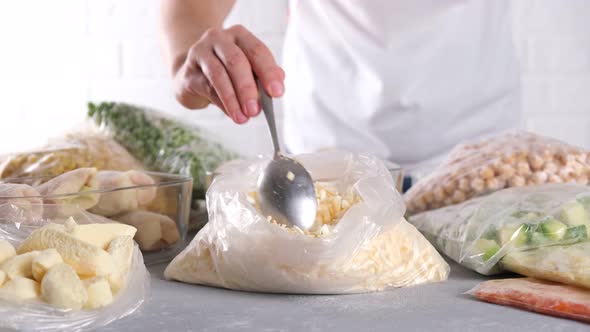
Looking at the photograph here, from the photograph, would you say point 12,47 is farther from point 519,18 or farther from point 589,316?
point 589,316

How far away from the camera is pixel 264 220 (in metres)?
0.75

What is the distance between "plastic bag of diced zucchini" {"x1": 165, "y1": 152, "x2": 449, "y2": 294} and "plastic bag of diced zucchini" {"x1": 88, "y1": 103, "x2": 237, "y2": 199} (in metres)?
0.36

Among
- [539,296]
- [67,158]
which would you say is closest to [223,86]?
[67,158]

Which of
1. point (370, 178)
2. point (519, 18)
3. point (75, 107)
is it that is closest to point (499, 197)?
point (370, 178)

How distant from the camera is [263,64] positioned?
977mm

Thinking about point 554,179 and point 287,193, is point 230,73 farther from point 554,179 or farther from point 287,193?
point 554,179

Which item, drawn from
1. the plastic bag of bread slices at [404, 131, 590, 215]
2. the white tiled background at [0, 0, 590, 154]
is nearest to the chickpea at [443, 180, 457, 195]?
the plastic bag of bread slices at [404, 131, 590, 215]

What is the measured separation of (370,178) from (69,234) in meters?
0.33

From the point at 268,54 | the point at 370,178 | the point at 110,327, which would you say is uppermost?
the point at 268,54

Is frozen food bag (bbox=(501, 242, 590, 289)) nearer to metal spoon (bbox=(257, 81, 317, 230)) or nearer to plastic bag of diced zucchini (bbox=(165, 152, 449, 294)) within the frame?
plastic bag of diced zucchini (bbox=(165, 152, 449, 294))

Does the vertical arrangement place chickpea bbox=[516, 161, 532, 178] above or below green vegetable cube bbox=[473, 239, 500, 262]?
above

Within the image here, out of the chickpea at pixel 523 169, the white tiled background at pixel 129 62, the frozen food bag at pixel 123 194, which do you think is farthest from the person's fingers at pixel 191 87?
the white tiled background at pixel 129 62

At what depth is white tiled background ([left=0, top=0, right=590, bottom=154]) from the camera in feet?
7.83

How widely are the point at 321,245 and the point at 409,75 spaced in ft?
2.92
